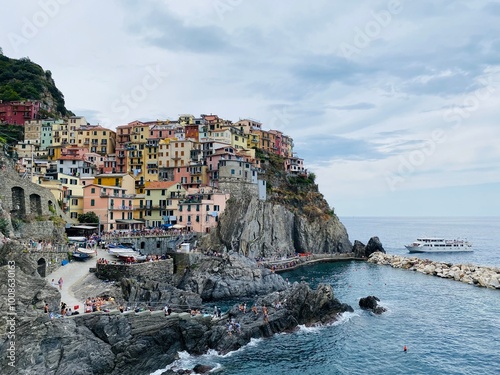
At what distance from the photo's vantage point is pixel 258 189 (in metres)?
90.5

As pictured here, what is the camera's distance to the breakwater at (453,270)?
67750 millimetres

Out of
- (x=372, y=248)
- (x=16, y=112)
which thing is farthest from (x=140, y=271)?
(x=16, y=112)

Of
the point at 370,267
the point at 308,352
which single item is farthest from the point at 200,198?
the point at 308,352

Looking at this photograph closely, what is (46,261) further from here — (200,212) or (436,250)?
(436,250)

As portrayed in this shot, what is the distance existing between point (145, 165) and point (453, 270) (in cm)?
6563

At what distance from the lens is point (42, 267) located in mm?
42969

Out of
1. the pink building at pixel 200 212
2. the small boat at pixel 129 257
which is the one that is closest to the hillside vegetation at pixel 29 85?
the pink building at pixel 200 212

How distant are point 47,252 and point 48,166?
4427cm

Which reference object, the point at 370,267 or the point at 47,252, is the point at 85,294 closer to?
the point at 47,252

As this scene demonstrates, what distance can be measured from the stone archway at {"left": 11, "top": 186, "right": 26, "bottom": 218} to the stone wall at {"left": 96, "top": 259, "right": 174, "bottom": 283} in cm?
1422

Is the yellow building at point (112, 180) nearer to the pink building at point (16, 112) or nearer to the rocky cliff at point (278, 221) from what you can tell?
the rocky cliff at point (278, 221)

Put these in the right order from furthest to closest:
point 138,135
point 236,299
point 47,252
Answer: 1. point 138,135
2. point 236,299
3. point 47,252

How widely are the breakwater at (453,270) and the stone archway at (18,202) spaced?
221 feet

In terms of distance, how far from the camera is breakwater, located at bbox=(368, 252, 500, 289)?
6775 cm
